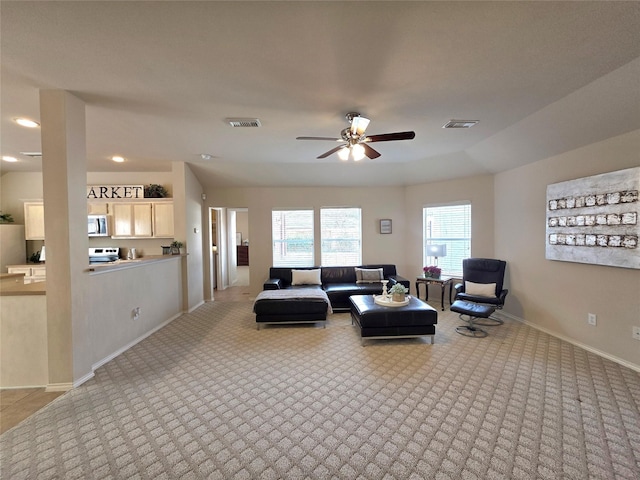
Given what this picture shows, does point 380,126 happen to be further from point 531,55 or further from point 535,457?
point 535,457

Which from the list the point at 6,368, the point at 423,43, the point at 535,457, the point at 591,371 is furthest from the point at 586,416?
the point at 6,368

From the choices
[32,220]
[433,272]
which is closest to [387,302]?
[433,272]

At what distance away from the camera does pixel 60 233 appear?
2.65m

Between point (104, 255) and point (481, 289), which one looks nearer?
point (481, 289)

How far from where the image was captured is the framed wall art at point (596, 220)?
291 cm

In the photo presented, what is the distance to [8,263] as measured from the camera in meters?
5.43

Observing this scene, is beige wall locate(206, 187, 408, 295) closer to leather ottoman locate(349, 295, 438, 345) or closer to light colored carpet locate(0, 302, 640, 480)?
leather ottoman locate(349, 295, 438, 345)

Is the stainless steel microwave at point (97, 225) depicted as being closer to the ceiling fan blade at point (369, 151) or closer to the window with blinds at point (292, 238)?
the window with blinds at point (292, 238)

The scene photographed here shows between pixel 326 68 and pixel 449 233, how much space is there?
470 centimetres

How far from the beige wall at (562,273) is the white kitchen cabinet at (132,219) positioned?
22.9 ft

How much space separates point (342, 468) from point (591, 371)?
117 inches

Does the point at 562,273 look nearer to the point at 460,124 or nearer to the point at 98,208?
the point at 460,124

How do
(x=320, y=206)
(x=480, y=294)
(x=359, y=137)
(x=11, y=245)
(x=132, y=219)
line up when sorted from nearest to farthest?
(x=359, y=137)
(x=480, y=294)
(x=11, y=245)
(x=132, y=219)
(x=320, y=206)

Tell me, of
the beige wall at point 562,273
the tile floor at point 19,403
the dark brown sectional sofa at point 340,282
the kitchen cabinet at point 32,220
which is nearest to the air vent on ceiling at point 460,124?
the beige wall at point 562,273
